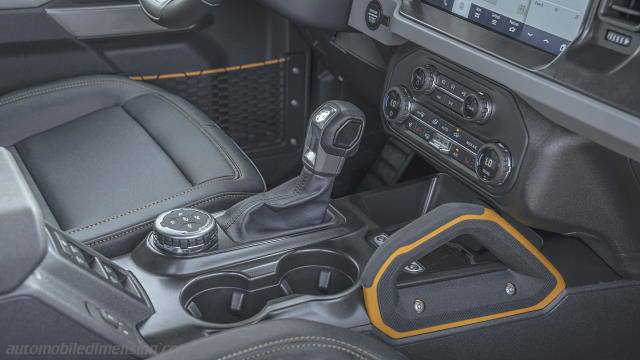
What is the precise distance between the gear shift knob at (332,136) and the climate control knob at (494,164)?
22 cm

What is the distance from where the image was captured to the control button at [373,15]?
1.39 meters

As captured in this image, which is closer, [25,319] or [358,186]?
[25,319]

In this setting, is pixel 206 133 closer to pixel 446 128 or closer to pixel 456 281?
pixel 446 128

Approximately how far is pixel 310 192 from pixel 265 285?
200 mm

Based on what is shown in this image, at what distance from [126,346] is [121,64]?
3.59ft

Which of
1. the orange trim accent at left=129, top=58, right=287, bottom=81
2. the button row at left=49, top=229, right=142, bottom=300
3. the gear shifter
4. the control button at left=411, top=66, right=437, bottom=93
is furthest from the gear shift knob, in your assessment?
the orange trim accent at left=129, top=58, right=287, bottom=81

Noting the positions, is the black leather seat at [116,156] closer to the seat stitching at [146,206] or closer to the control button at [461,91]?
the seat stitching at [146,206]

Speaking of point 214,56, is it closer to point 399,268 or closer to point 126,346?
point 399,268

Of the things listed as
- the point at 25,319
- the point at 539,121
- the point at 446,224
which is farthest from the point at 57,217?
the point at 539,121

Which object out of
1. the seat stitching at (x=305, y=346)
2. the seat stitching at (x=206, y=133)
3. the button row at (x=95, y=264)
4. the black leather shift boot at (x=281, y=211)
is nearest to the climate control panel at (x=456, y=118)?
the black leather shift boot at (x=281, y=211)

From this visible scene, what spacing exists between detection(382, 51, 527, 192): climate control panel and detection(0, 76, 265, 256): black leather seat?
328 mm

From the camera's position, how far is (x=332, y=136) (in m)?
→ 1.25

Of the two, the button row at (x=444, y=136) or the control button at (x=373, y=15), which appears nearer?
the button row at (x=444, y=136)

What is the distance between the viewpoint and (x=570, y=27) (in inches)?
39.8
